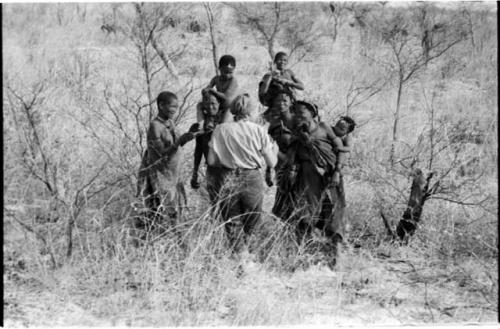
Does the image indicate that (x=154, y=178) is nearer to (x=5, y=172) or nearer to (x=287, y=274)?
(x=287, y=274)

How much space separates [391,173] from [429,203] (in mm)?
902

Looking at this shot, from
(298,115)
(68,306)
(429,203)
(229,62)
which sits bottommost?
(68,306)

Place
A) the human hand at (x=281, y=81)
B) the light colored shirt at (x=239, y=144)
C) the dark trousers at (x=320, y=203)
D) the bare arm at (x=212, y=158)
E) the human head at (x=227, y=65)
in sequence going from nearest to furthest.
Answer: the light colored shirt at (x=239, y=144)
the bare arm at (x=212, y=158)
the dark trousers at (x=320, y=203)
the human head at (x=227, y=65)
the human hand at (x=281, y=81)

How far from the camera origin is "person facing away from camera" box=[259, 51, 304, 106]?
6.54m

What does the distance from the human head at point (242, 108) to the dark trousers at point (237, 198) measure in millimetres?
416

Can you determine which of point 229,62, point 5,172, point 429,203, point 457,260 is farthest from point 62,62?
point 457,260

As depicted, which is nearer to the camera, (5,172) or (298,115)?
(298,115)

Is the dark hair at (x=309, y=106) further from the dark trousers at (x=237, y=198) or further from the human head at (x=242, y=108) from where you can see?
the dark trousers at (x=237, y=198)

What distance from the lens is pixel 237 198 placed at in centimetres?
521

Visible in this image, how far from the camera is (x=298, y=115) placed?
5320 millimetres

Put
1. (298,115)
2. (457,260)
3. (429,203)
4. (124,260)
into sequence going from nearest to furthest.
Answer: (124,260) < (298,115) < (457,260) < (429,203)

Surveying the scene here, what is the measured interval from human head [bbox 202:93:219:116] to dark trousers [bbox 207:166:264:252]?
Result: 0.51 m

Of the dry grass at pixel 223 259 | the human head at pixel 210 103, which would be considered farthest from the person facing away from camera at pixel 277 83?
the human head at pixel 210 103

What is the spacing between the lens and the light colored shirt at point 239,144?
5.06 m
